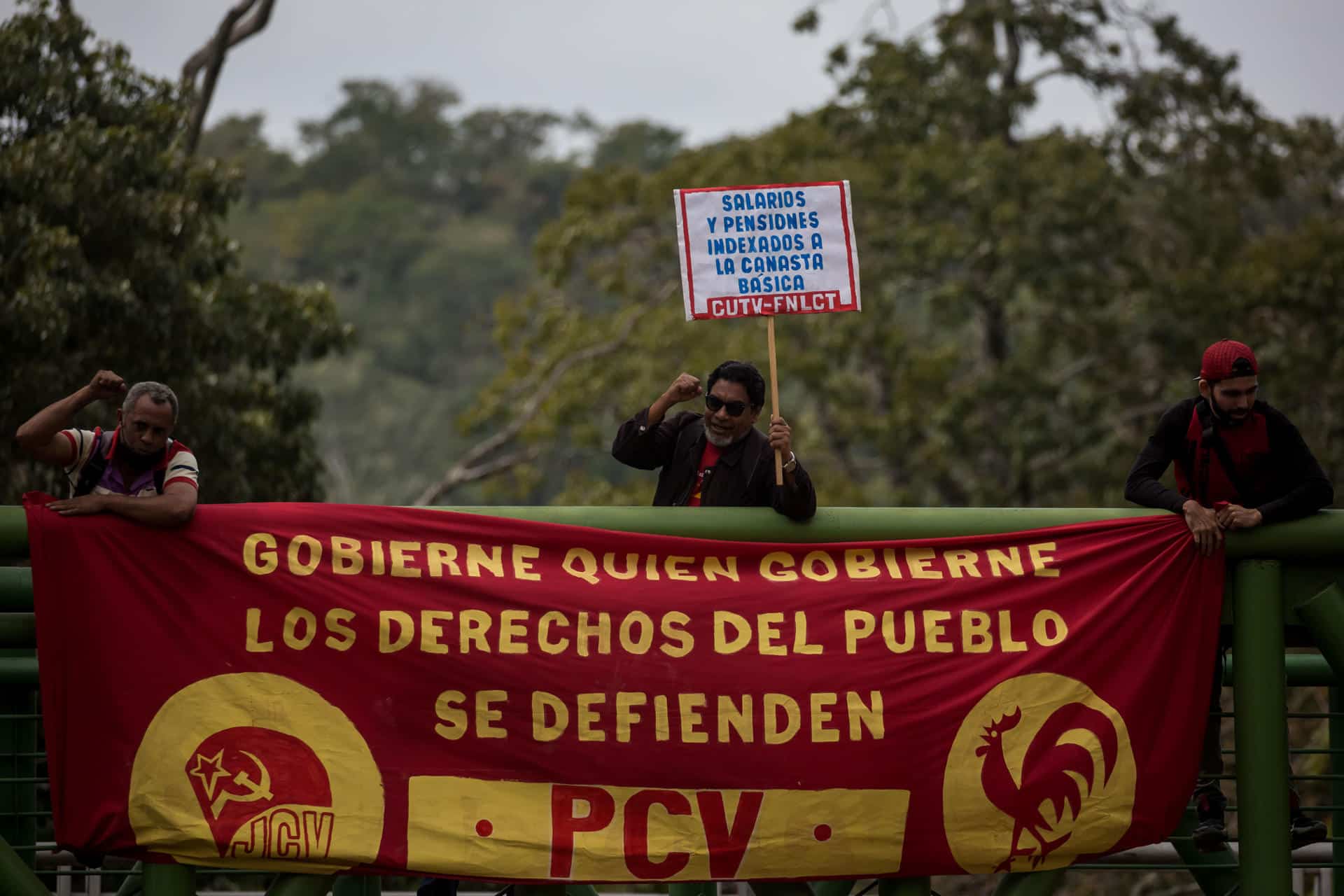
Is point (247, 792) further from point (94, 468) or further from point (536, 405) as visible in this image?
point (536, 405)

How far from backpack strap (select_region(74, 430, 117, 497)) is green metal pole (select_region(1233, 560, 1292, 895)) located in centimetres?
351

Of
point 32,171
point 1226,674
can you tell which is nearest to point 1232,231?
point 32,171

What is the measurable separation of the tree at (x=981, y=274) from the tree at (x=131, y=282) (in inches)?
233

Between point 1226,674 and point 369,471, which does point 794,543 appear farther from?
point 369,471

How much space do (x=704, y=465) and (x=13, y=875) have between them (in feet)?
8.19

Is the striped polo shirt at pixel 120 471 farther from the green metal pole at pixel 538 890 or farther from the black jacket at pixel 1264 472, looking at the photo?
the black jacket at pixel 1264 472

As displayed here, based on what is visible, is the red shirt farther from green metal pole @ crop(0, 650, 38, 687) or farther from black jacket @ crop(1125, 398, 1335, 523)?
green metal pole @ crop(0, 650, 38, 687)

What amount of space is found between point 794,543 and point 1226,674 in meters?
1.93

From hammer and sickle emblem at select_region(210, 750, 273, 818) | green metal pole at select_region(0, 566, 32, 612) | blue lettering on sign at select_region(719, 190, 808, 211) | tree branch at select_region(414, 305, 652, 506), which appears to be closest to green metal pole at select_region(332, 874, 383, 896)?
hammer and sickle emblem at select_region(210, 750, 273, 818)

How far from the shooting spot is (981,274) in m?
20.8

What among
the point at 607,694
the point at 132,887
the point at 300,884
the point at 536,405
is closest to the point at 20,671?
the point at 132,887

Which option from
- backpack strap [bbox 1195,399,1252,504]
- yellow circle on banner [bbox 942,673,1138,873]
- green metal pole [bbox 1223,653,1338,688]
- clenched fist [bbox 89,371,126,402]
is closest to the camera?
clenched fist [bbox 89,371,126,402]

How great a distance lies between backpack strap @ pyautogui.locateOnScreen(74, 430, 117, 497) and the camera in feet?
16.1

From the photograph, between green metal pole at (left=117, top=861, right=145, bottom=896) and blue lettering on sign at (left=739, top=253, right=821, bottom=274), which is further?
green metal pole at (left=117, top=861, right=145, bottom=896)
